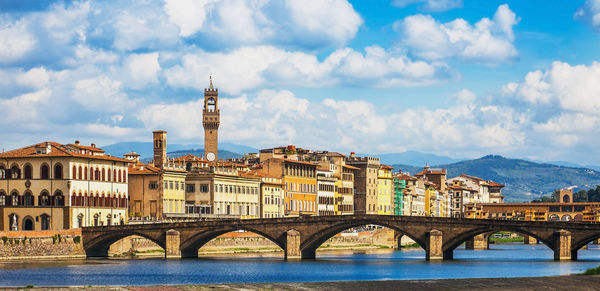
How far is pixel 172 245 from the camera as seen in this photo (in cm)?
10294

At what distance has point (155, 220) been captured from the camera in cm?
12119

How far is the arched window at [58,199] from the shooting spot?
104 meters

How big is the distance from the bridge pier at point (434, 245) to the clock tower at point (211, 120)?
7818 centimetres

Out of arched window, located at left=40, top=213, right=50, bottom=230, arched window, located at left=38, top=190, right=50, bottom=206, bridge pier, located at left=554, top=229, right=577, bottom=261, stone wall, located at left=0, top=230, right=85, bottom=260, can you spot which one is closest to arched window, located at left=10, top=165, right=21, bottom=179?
arched window, located at left=38, top=190, right=50, bottom=206

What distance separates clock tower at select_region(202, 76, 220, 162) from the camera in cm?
17950

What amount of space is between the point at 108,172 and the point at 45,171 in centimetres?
817

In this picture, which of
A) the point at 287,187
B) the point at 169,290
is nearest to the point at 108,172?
the point at 287,187

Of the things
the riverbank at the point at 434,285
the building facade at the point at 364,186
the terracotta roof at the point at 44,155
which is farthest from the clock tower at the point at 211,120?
the riverbank at the point at 434,285

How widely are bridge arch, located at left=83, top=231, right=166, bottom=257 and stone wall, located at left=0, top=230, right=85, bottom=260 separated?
0.94m

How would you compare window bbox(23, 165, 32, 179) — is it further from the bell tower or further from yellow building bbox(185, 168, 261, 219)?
the bell tower

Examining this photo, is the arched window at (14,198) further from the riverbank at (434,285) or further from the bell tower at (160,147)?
the riverbank at (434,285)

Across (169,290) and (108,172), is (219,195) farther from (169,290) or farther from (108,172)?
(169,290)

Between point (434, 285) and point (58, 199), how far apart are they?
54218 mm

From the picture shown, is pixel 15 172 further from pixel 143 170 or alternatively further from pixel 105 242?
pixel 143 170
